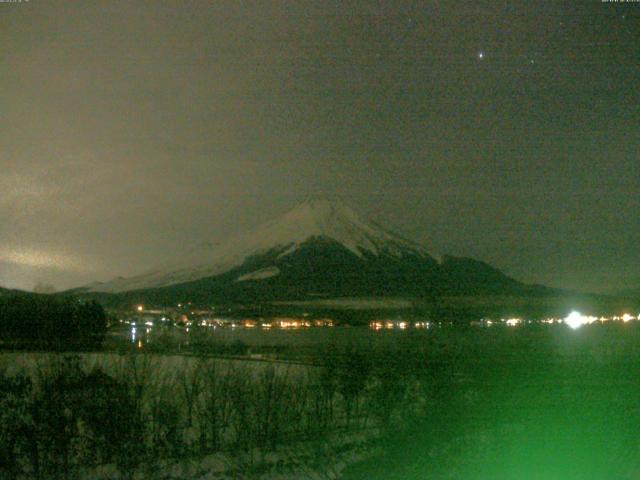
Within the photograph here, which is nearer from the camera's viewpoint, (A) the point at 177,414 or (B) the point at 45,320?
(A) the point at 177,414

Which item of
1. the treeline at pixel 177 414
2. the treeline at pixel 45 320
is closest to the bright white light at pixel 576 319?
the treeline at pixel 45 320

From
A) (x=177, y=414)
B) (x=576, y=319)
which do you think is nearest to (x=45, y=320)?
(x=177, y=414)

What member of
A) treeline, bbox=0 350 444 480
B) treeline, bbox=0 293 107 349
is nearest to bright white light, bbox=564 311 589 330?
treeline, bbox=0 293 107 349

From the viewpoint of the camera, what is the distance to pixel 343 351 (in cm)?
1786

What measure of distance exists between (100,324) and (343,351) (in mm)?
37386

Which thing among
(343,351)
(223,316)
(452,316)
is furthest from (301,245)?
(343,351)

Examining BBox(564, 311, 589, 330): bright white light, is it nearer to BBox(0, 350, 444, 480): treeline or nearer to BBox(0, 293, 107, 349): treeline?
BBox(0, 293, 107, 349): treeline

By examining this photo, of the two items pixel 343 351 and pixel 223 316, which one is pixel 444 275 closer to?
pixel 223 316

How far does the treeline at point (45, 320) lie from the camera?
46.6 metres

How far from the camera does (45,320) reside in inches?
1863

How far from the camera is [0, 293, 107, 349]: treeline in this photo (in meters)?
46.6

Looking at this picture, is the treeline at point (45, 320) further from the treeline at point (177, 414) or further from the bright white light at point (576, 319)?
the bright white light at point (576, 319)

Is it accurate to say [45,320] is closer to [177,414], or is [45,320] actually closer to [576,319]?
[177,414]

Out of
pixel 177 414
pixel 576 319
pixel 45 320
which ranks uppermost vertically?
pixel 45 320
